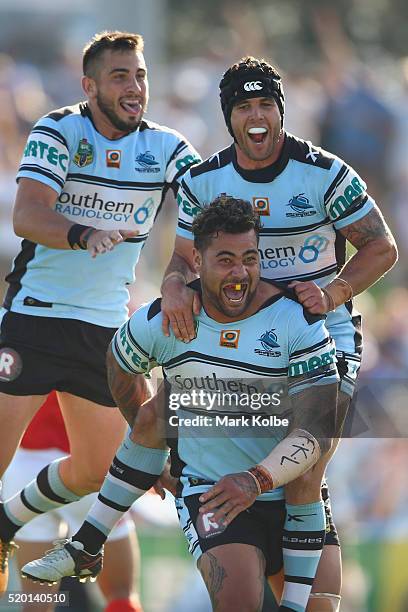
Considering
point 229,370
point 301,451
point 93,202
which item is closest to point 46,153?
point 93,202

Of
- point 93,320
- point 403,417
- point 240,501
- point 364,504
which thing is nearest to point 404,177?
point 403,417

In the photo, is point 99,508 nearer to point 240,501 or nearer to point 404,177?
point 240,501

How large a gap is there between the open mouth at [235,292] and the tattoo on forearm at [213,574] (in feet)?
3.67

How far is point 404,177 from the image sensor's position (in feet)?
49.1

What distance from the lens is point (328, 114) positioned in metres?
15.1

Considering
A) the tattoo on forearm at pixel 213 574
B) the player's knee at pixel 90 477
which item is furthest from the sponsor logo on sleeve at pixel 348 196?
the player's knee at pixel 90 477

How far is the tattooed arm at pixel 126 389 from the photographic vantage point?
675 centimetres

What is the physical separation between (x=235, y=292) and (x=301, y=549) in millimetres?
1214

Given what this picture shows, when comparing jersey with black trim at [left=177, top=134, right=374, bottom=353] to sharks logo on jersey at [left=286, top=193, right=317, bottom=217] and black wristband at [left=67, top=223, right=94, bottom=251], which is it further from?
black wristband at [left=67, top=223, right=94, bottom=251]

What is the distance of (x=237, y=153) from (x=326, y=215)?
513 mm

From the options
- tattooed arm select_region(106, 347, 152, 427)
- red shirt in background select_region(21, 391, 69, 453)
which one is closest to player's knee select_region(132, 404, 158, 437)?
tattooed arm select_region(106, 347, 152, 427)

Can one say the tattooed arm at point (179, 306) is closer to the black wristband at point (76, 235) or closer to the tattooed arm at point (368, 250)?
the black wristband at point (76, 235)

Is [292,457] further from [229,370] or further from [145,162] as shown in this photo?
[145,162]

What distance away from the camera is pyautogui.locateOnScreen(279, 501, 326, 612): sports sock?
6.41 meters
